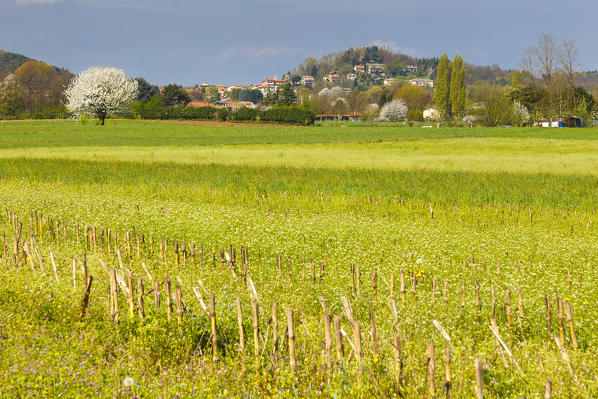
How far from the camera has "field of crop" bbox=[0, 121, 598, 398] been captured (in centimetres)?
577

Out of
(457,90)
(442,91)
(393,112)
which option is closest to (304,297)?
(442,91)

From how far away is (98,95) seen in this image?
10069cm

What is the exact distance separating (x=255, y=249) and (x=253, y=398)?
6202 mm

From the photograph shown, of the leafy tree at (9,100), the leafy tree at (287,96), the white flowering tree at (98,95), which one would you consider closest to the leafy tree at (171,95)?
the leafy tree at (287,96)

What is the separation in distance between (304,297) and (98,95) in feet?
340

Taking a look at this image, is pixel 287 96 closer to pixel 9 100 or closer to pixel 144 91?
pixel 144 91

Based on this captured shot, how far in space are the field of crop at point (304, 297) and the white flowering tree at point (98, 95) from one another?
3439 inches

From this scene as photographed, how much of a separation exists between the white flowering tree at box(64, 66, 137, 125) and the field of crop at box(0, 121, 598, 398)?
3439 inches

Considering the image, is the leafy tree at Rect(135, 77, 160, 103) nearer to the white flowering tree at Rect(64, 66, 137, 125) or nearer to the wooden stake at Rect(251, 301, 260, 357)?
the white flowering tree at Rect(64, 66, 137, 125)

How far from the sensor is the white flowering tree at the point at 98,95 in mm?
99500

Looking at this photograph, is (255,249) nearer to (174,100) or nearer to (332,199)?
(332,199)

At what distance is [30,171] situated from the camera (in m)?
26.8

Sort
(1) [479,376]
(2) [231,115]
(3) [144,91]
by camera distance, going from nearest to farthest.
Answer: (1) [479,376], (2) [231,115], (3) [144,91]

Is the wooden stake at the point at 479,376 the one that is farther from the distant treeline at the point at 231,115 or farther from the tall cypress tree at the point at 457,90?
the tall cypress tree at the point at 457,90
